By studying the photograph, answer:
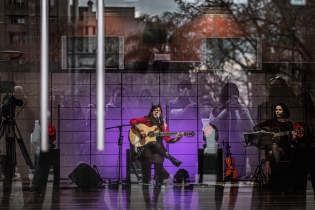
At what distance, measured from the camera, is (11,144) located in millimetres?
3598

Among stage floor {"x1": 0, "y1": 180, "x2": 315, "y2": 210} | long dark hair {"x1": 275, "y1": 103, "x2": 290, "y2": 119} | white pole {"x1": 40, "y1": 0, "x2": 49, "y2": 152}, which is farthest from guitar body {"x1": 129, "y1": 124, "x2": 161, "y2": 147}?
white pole {"x1": 40, "y1": 0, "x2": 49, "y2": 152}

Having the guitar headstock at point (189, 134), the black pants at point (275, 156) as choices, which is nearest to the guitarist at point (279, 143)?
the black pants at point (275, 156)

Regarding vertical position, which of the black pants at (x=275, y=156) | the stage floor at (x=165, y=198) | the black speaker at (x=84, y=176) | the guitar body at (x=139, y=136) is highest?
the guitar body at (x=139, y=136)

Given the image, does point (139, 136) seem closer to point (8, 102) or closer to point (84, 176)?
point (84, 176)

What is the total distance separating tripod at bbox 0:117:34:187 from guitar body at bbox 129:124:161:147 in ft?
3.69

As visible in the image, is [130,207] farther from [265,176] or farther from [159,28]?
[159,28]

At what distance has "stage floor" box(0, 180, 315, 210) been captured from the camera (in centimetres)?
340

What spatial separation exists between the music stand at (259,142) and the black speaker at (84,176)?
5.94 ft

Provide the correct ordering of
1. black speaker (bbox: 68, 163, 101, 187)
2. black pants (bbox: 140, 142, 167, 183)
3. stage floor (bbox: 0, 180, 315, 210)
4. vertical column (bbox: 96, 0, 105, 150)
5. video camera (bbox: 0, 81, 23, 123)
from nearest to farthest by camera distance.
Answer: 1. vertical column (bbox: 96, 0, 105, 150)
2. stage floor (bbox: 0, 180, 315, 210)
3. video camera (bbox: 0, 81, 23, 123)
4. black speaker (bbox: 68, 163, 101, 187)
5. black pants (bbox: 140, 142, 167, 183)

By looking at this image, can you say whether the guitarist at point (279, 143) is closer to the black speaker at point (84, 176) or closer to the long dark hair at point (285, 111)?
the long dark hair at point (285, 111)

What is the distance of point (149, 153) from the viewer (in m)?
3.84

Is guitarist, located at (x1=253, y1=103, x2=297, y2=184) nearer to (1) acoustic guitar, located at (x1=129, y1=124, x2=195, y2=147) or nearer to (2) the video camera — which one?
(1) acoustic guitar, located at (x1=129, y1=124, x2=195, y2=147)

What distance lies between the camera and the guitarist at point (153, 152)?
3.84 meters

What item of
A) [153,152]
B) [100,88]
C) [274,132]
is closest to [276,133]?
[274,132]
